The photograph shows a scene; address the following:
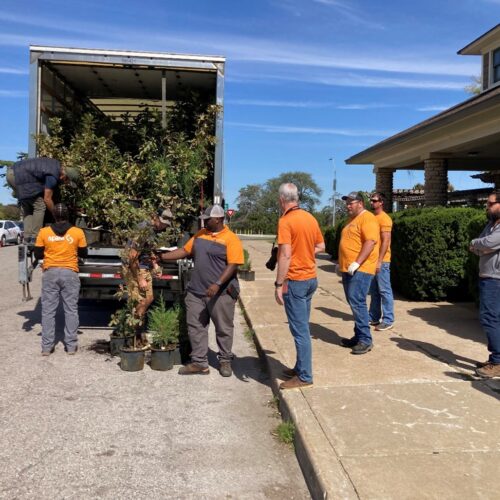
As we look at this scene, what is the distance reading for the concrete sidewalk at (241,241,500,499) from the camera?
3137 millimetres

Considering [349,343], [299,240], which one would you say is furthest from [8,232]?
[299,240]

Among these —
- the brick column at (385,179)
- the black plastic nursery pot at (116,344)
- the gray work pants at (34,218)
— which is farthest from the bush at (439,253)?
the brick column at (385,179)

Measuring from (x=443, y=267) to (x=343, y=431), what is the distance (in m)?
5.76

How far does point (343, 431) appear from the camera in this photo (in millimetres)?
3805

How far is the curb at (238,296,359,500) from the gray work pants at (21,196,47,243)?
4.12 m

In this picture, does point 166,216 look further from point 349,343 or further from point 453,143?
point 453,143

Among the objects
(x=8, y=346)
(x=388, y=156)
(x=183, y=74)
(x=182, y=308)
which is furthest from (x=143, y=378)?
(x=388, y=156)

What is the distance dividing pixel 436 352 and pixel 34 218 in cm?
529

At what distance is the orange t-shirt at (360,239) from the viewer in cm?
587

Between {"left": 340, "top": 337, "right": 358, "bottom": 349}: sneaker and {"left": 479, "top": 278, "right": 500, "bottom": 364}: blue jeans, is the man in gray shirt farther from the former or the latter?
{"left": 340, "top": 337, "right": 358, "bottom": 349}: sneaker

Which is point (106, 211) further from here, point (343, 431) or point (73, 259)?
point (343, 431)

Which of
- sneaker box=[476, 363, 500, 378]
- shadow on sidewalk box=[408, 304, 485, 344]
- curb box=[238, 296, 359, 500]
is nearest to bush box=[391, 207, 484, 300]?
shadow on sidewalk box=[408, 304, 485, 344]

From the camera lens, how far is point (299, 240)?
4.67 metres

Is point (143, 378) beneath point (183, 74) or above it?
beneath
